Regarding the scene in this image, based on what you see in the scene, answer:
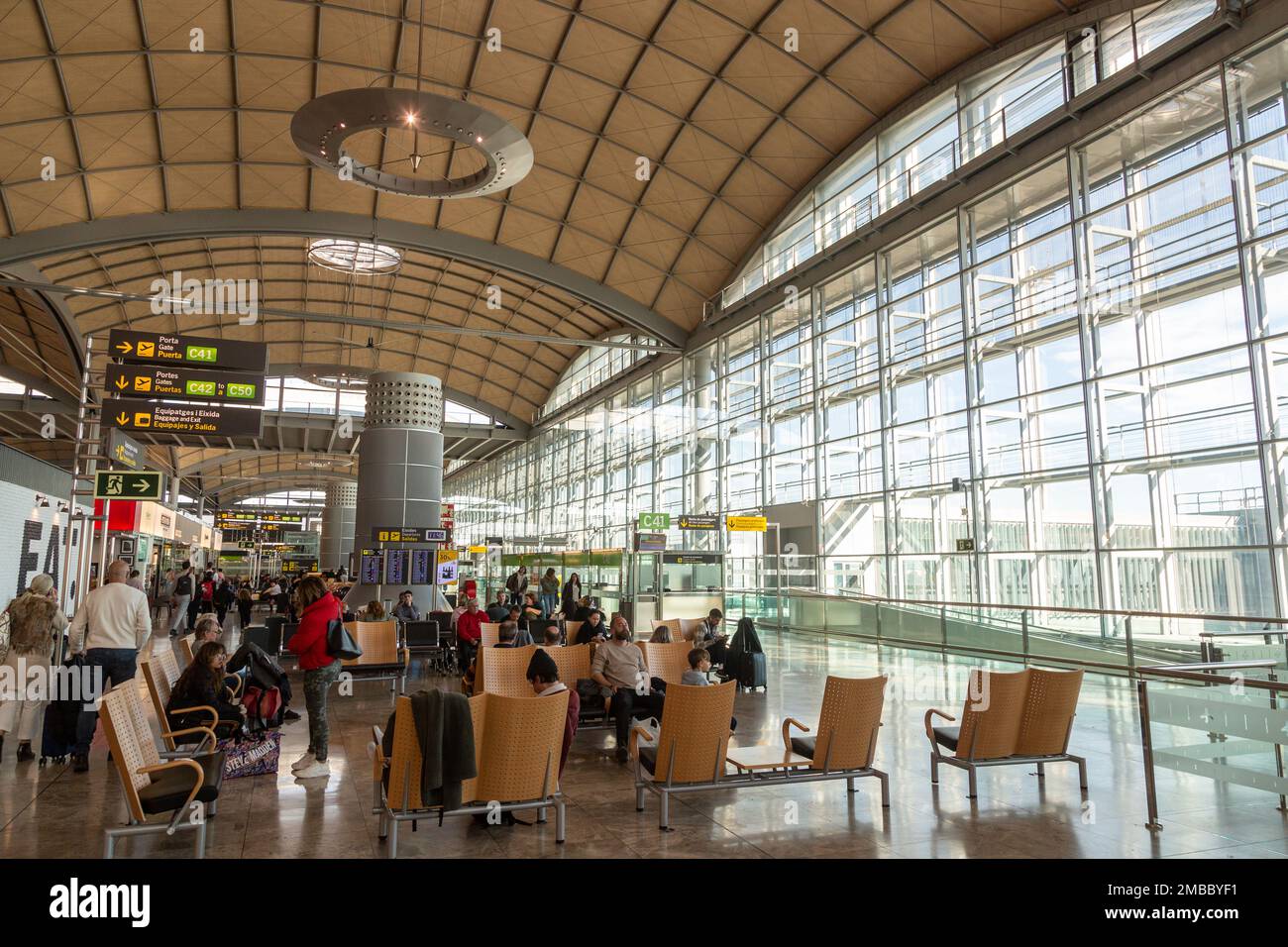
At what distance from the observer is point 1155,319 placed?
50.1 feet

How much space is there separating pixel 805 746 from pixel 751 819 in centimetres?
89

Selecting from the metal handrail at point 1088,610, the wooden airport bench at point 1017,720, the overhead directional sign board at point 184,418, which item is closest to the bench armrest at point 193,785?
the wooden airport bench at point 1017,720

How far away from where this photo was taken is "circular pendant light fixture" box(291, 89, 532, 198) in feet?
43.6

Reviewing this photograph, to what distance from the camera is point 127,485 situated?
11258mm

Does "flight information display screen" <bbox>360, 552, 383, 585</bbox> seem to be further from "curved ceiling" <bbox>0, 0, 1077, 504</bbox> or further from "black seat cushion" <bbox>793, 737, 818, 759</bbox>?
"black seat cushion" <bbox>793, 737, 818, 759</bbox>

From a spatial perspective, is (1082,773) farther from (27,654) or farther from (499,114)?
(499,114)

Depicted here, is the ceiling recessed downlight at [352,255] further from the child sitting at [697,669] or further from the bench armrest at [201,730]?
the child sitting at [697,669]

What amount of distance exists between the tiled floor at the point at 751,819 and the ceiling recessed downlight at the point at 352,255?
2377 centimetres

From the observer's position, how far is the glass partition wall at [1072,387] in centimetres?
1300

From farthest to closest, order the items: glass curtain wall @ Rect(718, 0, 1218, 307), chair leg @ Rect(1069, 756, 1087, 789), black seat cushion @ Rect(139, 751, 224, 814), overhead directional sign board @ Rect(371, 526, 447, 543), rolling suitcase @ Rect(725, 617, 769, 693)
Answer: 1. overhead directional sign board @ Rect(371, 526, 447, 543)
2. glass curtain wall @ Rect(718, 0, 1218, 307)
3. rolling suitcase @ Rect(725, 617, 769, 693)
4. chair leg @ Rect(1069, 756, 1087, 789)
5. black seat cushion @ Rect(139, 751, 224, 814)

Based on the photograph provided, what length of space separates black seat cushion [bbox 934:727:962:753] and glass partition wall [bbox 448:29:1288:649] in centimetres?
620

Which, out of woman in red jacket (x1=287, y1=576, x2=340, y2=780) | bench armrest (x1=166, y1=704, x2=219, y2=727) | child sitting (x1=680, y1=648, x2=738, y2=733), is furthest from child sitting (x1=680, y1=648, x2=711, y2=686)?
bench armrest (x1=166, y1=704, x2=219, y2=727)
